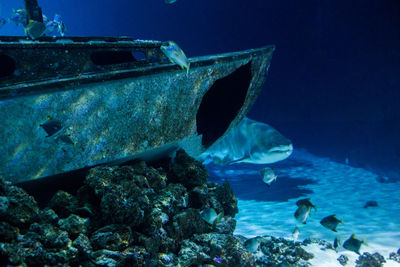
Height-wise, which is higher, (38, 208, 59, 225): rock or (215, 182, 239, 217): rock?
(215, 182, 239, 217): rock

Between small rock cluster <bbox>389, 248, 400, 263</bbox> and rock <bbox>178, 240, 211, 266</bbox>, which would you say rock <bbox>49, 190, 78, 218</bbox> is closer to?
rock <bbox>178, 240, 211, 266</bbox>

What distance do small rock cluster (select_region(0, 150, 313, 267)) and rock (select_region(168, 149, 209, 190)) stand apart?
0.02 meters

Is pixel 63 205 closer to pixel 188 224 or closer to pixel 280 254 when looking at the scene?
pixel 188 224

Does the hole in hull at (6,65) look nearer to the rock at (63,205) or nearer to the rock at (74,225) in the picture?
the rock at (63,205)

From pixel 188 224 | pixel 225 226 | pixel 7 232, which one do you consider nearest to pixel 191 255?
pixel 188 224

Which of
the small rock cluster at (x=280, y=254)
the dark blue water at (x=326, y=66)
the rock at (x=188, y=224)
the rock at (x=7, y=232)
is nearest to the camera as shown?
the rock at (x=7, y=232)

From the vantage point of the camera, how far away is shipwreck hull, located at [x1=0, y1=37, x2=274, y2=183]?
2.79 meters

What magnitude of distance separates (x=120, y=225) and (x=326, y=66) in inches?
1076

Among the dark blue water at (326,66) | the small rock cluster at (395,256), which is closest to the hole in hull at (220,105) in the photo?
the small rock cluster at (395,256)

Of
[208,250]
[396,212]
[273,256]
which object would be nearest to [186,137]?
[208,250]

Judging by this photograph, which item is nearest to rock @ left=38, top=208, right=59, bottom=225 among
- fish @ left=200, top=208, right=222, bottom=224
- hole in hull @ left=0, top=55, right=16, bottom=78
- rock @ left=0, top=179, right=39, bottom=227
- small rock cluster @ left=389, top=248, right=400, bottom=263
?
rock @ left=0, top=179, right=39, bottom=227

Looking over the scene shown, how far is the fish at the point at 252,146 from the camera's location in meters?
6.16

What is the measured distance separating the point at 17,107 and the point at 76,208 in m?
1.21

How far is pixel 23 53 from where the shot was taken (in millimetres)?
2918
